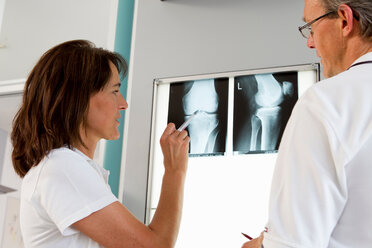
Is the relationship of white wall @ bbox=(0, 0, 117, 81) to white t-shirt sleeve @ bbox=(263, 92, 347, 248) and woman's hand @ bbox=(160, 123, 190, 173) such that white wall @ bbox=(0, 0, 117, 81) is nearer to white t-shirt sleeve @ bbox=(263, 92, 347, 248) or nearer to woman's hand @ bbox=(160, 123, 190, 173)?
woman's hand @ bbox=(160, 123, 190, 173)

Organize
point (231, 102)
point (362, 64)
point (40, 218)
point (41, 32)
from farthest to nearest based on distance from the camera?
point (41, 32)
point (231, 102)
point (40, 218)
point (362, 64)

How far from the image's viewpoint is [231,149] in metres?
1.56

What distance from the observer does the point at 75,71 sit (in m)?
1.12

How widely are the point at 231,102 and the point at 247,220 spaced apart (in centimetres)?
43

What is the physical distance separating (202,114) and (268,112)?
25 centimetres

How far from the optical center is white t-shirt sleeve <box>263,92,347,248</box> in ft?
2.02

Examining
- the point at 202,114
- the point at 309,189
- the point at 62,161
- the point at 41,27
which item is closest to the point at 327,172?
the point at 309,189

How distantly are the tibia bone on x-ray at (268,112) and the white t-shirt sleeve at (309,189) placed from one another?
2.79 feet

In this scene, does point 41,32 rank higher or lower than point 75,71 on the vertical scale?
higher

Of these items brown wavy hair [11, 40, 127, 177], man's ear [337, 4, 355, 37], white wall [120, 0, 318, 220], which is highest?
white wall [120, 0, 318, 220]

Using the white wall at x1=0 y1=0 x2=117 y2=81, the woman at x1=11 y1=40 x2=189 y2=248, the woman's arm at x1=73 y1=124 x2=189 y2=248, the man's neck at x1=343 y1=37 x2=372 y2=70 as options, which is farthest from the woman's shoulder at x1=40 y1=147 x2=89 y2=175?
the white wall at x1=0 y1=0 x2=117 y2=81

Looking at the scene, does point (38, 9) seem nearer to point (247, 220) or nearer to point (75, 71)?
point (75, 71)

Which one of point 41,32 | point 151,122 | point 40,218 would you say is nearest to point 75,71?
point 40,218

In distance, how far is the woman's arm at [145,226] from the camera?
3.14ft
